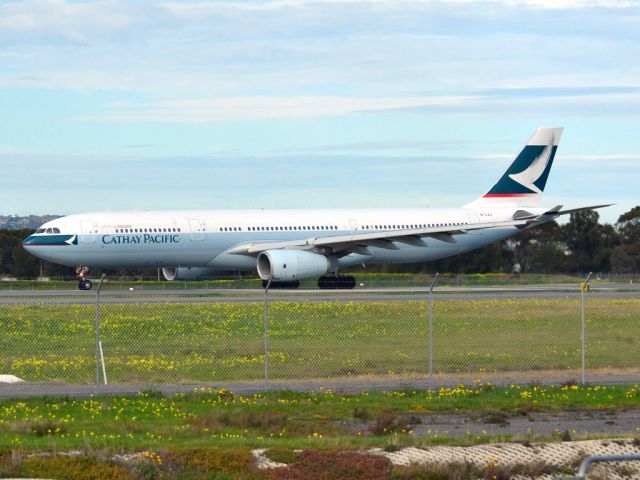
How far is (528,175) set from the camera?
55594mm

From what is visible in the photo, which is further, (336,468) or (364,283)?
(364,283)

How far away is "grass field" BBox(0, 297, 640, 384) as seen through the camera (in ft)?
70.0

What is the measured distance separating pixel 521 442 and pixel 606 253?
216 ft

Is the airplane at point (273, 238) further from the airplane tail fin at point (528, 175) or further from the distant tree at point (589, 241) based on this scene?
the distant tree at point (589, 241)

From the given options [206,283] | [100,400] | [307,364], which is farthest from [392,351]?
[206,283]

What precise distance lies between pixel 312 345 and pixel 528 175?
3376 centimetres

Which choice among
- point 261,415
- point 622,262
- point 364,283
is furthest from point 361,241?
point 622,262

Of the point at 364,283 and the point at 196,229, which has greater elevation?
the point at 196,229

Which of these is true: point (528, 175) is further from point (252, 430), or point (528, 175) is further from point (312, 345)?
point (252, 430)

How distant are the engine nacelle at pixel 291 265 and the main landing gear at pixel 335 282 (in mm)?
1566

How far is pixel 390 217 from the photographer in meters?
51.3

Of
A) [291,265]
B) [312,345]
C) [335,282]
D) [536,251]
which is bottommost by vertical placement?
[312,345]

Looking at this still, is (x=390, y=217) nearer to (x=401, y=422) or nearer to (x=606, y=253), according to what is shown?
(x=606, y=253)

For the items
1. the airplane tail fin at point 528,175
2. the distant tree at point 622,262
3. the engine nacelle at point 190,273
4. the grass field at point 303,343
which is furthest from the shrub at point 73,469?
the distant tree at point 622,262
